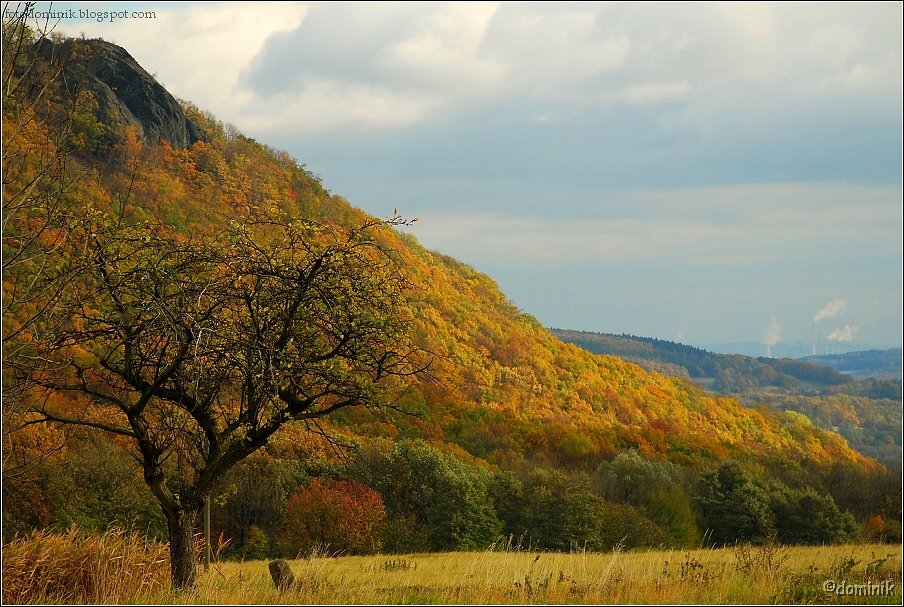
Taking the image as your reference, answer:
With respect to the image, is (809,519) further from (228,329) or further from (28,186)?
(28,186)

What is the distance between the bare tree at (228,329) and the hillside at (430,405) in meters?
0.33

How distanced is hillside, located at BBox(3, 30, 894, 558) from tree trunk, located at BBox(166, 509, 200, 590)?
154cm

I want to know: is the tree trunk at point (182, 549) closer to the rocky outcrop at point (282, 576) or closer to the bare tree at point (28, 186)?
the rocky outcrop at point (282, 576)

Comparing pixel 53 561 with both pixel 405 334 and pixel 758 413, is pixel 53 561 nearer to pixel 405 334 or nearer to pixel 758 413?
pixel 405 334

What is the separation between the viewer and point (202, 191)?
110 metres

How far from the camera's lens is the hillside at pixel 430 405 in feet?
45.8

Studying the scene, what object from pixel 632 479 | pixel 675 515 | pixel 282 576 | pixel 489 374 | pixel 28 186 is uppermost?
pixel 28 186

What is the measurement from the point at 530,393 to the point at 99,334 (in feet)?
319

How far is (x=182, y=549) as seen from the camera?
11.3m

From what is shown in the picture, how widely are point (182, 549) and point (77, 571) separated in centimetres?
127

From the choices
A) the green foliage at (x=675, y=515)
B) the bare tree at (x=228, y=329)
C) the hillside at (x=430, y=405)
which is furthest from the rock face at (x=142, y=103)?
the bare tree at (x=228, y=329)

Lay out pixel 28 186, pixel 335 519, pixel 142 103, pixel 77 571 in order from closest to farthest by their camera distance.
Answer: pixel 28 186
pixel 77 571
pixel 335 519
pixel 142 103

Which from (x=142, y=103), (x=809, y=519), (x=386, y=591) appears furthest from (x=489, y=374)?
(x=386, y=591)

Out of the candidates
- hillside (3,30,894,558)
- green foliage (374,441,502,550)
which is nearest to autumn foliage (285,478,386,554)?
hillside (3,30,894,558)
